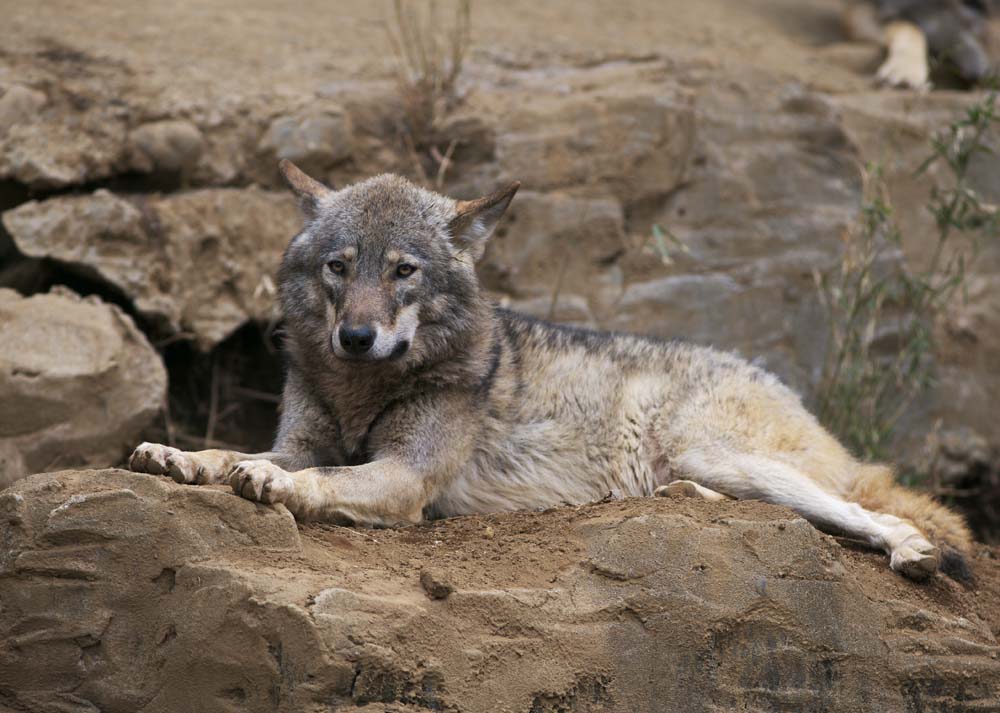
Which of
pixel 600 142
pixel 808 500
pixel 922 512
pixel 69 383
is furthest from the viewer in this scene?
pixel 600 142

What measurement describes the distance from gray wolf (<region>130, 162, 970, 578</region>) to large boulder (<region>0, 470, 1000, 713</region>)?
1.82 feet

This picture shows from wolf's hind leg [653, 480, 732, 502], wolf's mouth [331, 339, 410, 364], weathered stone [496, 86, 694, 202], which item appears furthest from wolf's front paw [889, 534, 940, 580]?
weathered stone [496, 86, 694, 202]

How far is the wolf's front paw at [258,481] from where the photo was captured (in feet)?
13.7

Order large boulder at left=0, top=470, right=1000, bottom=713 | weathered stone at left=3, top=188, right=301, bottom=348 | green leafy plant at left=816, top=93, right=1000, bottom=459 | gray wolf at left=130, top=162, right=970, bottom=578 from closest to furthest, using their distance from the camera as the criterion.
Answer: large boulder at left=0, top=470, right=1000, bottom=713 → gray wolf at left=130, top=162, right=970, bottom=578 → weathered stone at left=3, top=188, right=301, bottom=348 → green leafy plant at left=816, top=93, right=1000, bottom=459

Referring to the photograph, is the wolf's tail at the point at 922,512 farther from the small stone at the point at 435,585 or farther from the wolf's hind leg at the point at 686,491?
the small stone at the point at 435,585

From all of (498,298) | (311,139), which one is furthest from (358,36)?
(498,298)

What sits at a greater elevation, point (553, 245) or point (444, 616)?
point (444, 616)

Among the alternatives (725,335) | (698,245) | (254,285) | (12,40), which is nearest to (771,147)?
(698,245)

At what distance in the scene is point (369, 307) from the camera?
4945 millimetres

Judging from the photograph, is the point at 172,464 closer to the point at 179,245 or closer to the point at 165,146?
the point at 179,245

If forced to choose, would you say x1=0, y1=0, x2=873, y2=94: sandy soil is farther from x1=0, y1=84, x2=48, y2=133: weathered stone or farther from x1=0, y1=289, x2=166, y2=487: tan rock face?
x1=0, y1=289, x2=166, y2=487: tan rock face

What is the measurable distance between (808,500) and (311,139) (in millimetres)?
4606

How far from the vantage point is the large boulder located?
3.77 m

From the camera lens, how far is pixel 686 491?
200 inches
